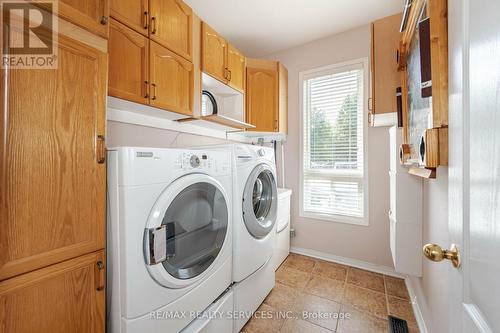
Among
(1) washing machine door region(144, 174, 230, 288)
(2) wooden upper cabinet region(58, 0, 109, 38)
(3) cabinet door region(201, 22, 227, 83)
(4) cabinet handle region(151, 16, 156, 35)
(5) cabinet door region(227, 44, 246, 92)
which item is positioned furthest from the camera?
(5) cabinet door region(227, 44, 246, 92)

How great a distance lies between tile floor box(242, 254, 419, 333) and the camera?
1499 mm

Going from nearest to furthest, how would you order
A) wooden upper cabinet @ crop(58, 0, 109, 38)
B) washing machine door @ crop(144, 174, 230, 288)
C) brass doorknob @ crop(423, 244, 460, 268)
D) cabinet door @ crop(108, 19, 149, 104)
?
brass doorknob @ crop(423, 244, 460, 268) → wooden upper cabinet @ crop(58, 0, 109, 38) → washing machine door @ crop(144, 174, 230, 288) → cabinet door @ crop(108, 19, 149, 104)

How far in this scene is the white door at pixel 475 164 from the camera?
0.39 meters

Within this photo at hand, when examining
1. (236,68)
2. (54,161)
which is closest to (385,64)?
(236,68)

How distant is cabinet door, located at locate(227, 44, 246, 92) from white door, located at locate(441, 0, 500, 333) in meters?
1.75

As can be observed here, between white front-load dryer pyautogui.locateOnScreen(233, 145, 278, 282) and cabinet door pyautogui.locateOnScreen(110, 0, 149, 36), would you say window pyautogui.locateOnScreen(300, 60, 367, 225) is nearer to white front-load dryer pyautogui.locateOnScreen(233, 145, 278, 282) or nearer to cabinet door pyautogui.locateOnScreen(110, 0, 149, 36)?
white front-load dryer pyautogui.locateOnScreen(233, 145, 278, 282)

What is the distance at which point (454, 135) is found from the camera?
58 cm

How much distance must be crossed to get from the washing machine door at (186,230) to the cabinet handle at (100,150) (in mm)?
275

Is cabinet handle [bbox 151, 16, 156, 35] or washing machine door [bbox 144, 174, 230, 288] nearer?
washing machine door [bbox 144, 174, 230, 288]

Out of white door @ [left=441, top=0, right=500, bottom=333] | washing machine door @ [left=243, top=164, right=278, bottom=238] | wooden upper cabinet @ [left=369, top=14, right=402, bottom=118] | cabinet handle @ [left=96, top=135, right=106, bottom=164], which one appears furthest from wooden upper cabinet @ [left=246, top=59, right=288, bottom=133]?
white door @ [left=441, top=0, right=500, bottom=333]

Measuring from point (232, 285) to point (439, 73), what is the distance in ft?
5.09

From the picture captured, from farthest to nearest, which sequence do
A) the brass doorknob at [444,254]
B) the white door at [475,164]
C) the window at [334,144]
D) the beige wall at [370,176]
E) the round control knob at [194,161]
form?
the window at [334,144] < the beige wall at [370,176] < the round control knob at [194,161] < the brass doorknob at [444,254] < the white door at [475,164]

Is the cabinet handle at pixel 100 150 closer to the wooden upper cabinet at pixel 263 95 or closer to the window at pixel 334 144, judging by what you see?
the wooden upper cabinet at pixel 263 95
